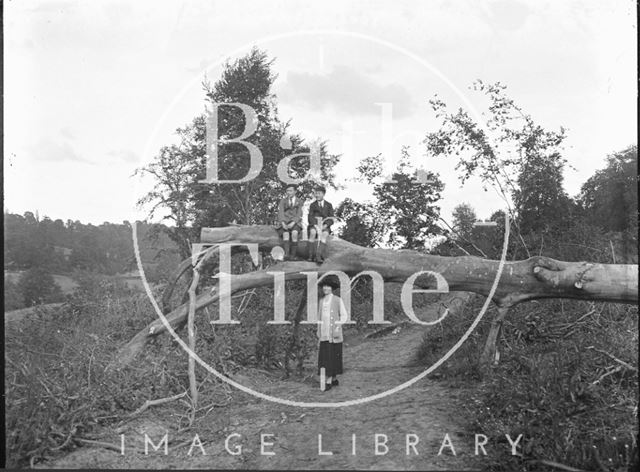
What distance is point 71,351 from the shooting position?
20.8ft

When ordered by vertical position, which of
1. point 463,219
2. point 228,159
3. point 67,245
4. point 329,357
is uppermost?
point 228,159

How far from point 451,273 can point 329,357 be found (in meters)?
1.83

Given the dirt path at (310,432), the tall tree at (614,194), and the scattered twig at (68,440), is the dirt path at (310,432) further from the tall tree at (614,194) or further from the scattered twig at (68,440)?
the tall tree at (614,194)

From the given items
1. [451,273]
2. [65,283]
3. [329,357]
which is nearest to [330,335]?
[329,357]

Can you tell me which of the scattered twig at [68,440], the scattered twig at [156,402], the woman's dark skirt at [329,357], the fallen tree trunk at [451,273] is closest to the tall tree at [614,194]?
the fallen tree trunk at [451,273]

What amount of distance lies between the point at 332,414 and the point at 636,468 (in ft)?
9.32

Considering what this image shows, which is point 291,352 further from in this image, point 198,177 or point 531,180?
point 198,177

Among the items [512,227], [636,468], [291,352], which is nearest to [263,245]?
[291,352]

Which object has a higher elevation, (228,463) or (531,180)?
(531,180)

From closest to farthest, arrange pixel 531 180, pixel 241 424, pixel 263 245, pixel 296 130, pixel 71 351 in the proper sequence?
pixel 241 424
pixel 71 351
pixel 263 245
pixel 531 180
pixel 296 130

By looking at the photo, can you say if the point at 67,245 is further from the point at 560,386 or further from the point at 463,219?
the point at 560,386

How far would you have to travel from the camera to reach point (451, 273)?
678cm

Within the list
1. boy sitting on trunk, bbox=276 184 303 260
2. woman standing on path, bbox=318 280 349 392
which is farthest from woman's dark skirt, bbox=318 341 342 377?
boy sitting on trunk, bbox=276 184 303 260

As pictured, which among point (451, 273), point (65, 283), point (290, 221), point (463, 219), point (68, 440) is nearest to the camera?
point (68, 440)
